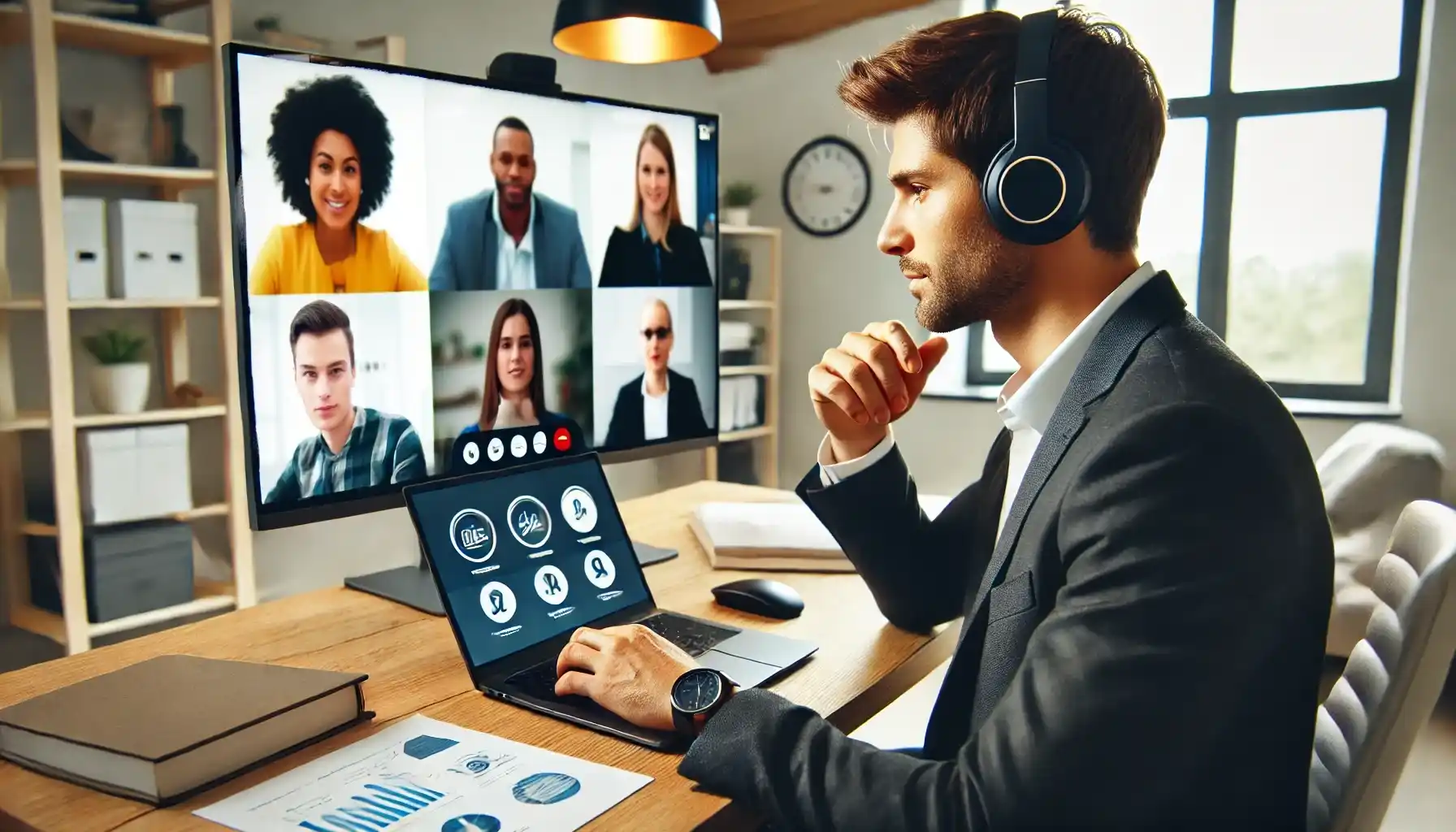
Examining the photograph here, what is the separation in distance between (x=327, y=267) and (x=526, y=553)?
15.5 inches

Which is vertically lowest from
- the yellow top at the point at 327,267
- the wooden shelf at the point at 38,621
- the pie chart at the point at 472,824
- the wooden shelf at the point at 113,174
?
the wooden shelf at the point at 38,621

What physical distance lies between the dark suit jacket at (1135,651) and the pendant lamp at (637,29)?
1111 mm

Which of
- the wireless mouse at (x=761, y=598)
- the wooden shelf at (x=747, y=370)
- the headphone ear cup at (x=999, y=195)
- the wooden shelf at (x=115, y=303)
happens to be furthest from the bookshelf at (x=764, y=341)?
the headphone ear cup at (x=999, y=195)

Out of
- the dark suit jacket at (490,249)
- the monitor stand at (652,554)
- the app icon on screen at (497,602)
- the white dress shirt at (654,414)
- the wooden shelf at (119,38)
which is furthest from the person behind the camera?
the wooden shelf at (119,38)

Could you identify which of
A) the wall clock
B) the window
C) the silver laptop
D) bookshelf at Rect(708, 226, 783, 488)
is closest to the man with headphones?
the silver laptop

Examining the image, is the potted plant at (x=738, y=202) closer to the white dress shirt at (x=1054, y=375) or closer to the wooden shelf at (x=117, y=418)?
the wooden shelf at (x=117, y=418)

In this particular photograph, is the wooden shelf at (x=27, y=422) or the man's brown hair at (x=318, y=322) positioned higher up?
the man's brown hair at (x=318, y=322)

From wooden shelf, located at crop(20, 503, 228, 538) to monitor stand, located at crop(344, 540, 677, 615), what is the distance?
1.71m

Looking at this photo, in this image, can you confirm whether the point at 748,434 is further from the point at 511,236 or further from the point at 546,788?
the point at 546,788

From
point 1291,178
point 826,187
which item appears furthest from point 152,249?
point 1291,178

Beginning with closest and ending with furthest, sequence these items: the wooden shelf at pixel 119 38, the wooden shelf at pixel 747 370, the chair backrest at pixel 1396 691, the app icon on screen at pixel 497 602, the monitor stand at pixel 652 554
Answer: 1. the chair backrest at pixel 1396 691
2. the app icon on screen at pixel 497 602
3. the monitor stand at pixel 652 554
4. the wooden shelf at pixel 119 38
5. the wooden shelf at pixel 747 370

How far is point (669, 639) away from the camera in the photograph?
1.04 metres

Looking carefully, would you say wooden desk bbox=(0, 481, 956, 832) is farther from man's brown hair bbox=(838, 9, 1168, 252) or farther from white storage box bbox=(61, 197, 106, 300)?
white storage box bbox=(61, 197, 106, 300)

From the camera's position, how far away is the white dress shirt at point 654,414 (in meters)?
1.46
